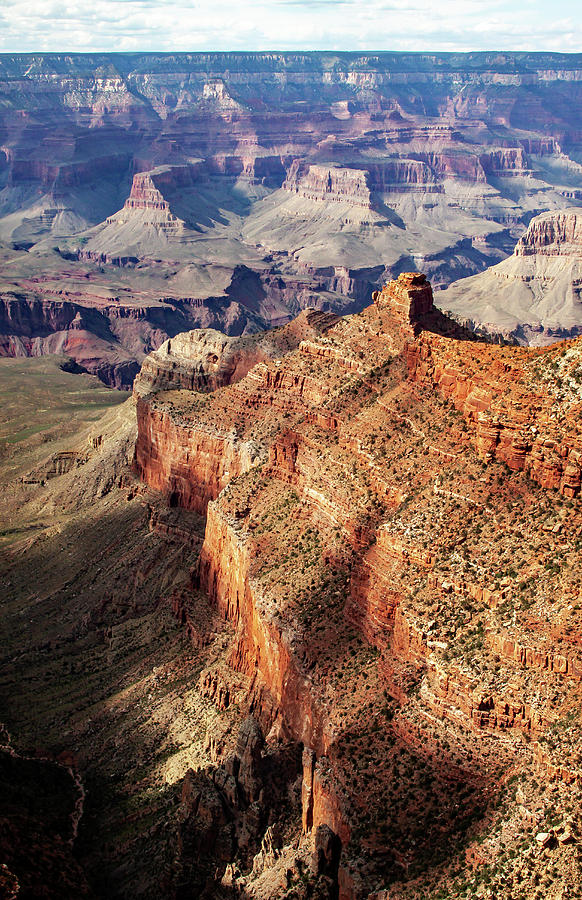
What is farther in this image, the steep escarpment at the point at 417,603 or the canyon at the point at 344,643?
the canyon at the point at 344,643

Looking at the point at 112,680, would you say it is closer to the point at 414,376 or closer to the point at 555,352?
the point at 414,376

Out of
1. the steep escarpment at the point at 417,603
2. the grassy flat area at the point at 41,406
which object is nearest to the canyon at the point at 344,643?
the steep escarpment at the point at 417,603

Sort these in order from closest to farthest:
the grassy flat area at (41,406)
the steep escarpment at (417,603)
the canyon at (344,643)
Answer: the steep escarpment at (417,603) → the canyon at (344,643) → the grassy flat area at (41,406)

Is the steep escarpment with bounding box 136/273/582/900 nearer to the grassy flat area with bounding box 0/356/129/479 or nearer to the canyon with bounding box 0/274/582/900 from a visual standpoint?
the canyon with bounding box 0/274/582/900

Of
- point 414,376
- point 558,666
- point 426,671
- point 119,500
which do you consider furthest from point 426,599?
point 119,500

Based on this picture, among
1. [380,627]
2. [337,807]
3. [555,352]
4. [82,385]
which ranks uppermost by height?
[555,352]

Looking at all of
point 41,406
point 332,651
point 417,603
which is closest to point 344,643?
point 332,651

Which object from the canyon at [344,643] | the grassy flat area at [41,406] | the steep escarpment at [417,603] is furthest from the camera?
the grassy flat area at [41,406]

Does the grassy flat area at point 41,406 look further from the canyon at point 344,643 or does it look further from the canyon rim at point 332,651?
the canyon at point 344,643
